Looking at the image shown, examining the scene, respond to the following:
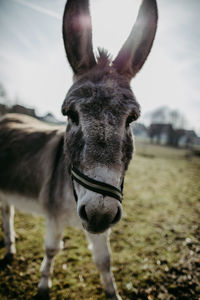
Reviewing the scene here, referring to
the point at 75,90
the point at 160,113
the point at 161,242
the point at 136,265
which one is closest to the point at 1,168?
the point at 75,90

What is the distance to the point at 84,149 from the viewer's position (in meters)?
1.35

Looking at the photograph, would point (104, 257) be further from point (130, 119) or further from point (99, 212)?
point (130, 119)

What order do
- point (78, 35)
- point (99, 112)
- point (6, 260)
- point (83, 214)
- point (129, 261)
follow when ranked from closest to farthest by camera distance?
point (83, 214) → point (99, 112) → point (78, 35) → point (6, 260) → point (129, 261)

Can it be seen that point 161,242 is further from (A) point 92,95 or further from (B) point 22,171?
(A) point 92,95

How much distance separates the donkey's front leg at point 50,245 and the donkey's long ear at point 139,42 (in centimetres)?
226

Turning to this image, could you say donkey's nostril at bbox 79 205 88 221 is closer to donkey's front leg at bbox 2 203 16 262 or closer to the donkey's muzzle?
the donkey's muzzle

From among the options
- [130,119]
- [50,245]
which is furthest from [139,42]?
[50,245]

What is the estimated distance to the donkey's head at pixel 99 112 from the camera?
3.96ft

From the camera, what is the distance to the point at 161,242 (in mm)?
4066

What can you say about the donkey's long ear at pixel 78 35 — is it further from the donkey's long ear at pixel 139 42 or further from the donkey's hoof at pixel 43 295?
the donkey's hoof at pixel 43 295

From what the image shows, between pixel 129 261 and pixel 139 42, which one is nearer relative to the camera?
pixel 139 42

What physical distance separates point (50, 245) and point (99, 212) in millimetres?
1684

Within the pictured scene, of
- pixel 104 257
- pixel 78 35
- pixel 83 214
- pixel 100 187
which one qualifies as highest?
pixel 78 35

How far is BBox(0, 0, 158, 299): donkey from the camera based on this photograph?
1252 mm
